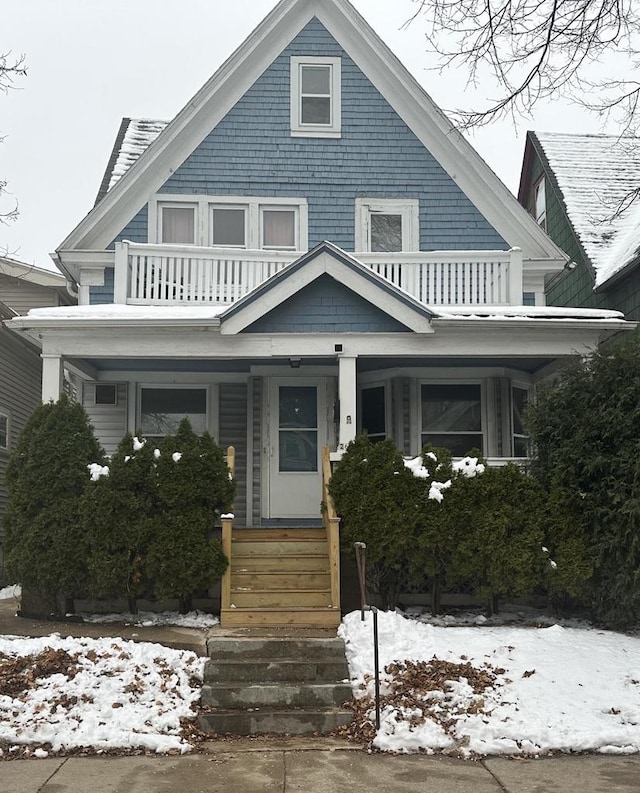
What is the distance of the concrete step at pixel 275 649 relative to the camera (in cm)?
824

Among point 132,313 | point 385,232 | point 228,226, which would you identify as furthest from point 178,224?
point 385,232

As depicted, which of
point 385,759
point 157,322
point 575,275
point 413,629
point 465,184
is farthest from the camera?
point 575,275

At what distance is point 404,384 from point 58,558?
609cm

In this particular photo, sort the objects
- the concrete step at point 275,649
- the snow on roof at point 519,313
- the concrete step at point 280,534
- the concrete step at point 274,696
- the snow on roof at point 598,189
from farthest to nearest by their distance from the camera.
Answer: the snow on roof at point 598,189 < the snow on roof at point 519,313 < the concrete step at point 280,534 < the concrete step at point 275,649 < the concrete step at point 274,696

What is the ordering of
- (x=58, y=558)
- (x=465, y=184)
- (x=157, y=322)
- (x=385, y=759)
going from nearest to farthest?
(x=385, y=759) < (x=58, y=558) < (x=157, y=322) < (x=465, y=184)

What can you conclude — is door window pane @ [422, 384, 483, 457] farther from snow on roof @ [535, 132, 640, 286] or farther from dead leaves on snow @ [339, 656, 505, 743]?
dead leaves on snow @ [339, 656, 505, 743]

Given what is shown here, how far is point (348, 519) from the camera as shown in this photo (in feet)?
32.7

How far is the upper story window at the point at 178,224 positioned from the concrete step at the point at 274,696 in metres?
8.85

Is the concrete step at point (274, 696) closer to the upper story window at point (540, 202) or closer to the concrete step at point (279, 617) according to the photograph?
the concrete step at point (279, 617)

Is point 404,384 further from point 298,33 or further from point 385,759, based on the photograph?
point 385,759

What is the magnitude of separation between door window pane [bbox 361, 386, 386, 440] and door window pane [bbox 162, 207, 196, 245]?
3954mm

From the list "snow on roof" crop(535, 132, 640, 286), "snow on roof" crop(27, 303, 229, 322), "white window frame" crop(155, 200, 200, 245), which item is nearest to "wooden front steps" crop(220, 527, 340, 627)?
"snow on roof" crop(27, 303, 229, 322)

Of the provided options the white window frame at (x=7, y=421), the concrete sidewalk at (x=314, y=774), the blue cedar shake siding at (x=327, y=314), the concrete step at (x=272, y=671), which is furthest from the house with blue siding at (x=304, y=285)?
the white window frame at (x=7, y=421)

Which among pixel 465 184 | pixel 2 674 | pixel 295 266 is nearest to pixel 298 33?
pixel 465 184
